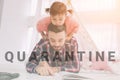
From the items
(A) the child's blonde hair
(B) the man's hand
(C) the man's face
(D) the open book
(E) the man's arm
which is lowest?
(D) the open book

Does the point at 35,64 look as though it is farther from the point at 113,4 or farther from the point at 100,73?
the point at 113,4

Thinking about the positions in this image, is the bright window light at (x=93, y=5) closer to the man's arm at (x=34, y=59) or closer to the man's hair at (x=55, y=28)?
the man's hair at (x=55, y=28)

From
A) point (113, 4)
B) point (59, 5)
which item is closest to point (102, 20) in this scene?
point (113, 4)

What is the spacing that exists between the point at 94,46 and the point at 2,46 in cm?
51

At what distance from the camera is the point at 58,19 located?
3.68ft

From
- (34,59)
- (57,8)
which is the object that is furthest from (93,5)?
(34,59)

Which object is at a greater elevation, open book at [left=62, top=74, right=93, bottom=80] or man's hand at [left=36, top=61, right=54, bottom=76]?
man's hand at [left=36, top=61, right=54, bottom=76]

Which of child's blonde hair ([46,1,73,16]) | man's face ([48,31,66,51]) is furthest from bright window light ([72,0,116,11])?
man's face ([48,31,66,51])

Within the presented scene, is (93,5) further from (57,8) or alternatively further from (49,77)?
(49,77)

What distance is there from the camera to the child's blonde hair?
1.12 meters

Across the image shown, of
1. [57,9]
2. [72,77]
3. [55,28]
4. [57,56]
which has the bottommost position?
[72,77]

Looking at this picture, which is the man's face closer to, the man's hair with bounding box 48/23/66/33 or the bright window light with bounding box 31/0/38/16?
the man's hair with bounding box 48/23/66/33

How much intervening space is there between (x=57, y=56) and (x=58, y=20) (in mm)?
201

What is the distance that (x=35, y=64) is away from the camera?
3.63 feet
